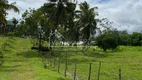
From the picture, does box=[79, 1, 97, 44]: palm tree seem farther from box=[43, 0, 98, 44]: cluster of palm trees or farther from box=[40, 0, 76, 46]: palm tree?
box=[40, 0, 76, 46]: palm tree

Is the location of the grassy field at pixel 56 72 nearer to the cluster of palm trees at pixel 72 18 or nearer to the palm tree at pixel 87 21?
the cluster of palm trees at pixel 72 18

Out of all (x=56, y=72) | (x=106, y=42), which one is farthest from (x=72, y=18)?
(x=56, y=72)

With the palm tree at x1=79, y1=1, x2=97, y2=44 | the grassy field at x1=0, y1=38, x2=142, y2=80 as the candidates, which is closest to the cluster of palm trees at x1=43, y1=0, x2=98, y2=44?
the palm tree at x1=79, y1=1, x2=97, y2=44

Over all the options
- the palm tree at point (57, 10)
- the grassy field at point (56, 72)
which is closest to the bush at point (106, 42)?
the grassy field at point (56, 72)

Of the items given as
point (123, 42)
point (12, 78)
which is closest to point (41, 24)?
point (12, 78)

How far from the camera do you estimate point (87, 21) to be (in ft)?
204

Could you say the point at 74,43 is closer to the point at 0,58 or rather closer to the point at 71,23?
the point at 71,23

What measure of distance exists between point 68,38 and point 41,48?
2419 cm

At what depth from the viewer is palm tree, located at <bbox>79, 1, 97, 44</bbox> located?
204 ft

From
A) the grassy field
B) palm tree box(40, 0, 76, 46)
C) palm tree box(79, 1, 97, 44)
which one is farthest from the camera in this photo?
palm tree box(79, 1, 97, 44)

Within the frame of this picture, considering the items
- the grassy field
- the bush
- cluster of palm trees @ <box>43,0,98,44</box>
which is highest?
cluster of palm trees @ <box>43,0,98,44</box>

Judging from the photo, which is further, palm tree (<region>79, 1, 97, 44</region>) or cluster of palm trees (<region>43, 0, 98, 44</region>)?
palm tree (<region>79, 1, 97, 44</region>)

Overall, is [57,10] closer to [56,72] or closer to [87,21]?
[87,21]

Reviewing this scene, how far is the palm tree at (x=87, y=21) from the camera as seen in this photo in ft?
204
